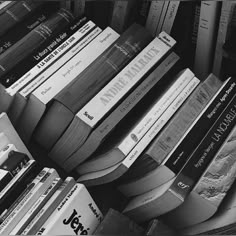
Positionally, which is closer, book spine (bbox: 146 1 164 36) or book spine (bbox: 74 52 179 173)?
book spine (bbox: 74 52 179 173)

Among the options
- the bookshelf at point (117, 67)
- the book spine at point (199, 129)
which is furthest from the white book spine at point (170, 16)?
the book spine at point (199, 129)

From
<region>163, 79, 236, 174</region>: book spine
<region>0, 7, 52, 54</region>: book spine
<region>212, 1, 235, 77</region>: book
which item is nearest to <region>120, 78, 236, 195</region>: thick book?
<region>163, 79, 236, 174</region>: book spine

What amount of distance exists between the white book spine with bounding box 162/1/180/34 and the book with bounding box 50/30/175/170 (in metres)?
0.07

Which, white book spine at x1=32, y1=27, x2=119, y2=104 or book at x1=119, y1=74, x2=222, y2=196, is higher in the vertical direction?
white book spine at x1=32, y1=27, x2=119, y2=104

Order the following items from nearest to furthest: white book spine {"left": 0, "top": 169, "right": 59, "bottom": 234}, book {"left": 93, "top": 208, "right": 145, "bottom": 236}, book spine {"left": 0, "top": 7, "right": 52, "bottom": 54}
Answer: white book spine {"left": 0, "top": 169, "right": 59, "bottom": 234} < book {"left": 93, "top": 208, "right": 145, "bottom": 236} < book spine {"left": 0, "top": 7, "right": 52, "bottom": 54}

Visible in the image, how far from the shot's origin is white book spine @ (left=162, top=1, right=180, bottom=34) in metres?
1.16

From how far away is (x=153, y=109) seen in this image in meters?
1.04

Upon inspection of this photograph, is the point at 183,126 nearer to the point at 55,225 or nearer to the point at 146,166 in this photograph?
the point at 146,166

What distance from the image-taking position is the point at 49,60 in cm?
106

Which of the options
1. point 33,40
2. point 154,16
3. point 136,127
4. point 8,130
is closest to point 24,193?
point 8,130

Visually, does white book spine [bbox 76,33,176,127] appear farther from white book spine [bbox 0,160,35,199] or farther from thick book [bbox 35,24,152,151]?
white book spine [bbox 0,160,35,199]

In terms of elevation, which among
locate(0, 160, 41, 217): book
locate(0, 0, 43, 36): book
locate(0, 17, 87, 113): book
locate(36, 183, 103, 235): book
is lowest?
locate(36, 183, 103, 235): book

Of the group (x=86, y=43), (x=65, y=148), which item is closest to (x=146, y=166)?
(x=65, y=148)

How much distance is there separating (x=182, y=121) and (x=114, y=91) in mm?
170
